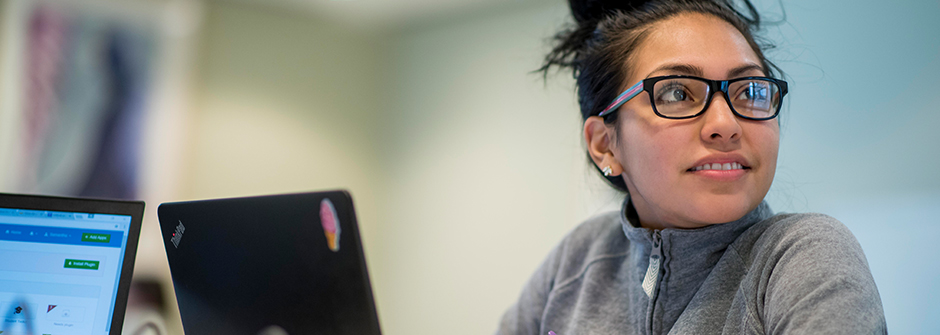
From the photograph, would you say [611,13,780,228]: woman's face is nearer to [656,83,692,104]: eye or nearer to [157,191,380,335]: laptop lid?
[656,83,692,104]: eye

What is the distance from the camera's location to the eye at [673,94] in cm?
88

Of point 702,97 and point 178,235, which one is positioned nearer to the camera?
point 178,235

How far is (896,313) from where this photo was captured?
3.87 feet

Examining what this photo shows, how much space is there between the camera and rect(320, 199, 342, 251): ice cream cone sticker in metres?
0.51

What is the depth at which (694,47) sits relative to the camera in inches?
35.4

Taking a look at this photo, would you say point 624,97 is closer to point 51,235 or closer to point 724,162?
point 724,162

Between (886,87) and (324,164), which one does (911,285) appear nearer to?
(886,87)

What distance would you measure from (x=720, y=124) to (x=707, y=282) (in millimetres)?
250

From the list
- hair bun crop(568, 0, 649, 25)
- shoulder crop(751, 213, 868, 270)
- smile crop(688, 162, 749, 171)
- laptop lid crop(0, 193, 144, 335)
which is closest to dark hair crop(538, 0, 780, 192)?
hair bun crop(568, 0, 649, 25)

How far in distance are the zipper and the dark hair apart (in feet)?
0.79

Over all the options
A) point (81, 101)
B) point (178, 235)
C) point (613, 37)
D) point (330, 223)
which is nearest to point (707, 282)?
point (613, 37)

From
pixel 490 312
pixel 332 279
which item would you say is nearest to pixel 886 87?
pixel 332 279

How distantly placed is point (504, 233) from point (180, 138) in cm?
162

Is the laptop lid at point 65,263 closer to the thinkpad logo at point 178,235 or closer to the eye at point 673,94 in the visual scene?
the thinkpad logo at point 178,235
